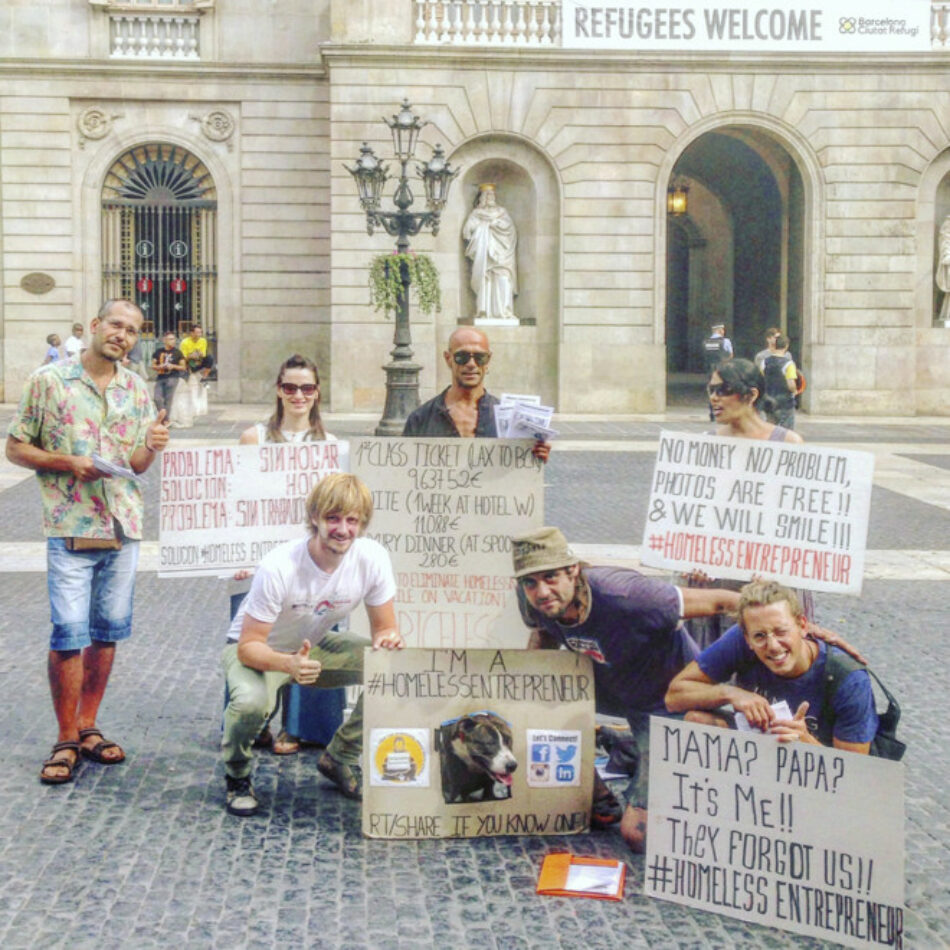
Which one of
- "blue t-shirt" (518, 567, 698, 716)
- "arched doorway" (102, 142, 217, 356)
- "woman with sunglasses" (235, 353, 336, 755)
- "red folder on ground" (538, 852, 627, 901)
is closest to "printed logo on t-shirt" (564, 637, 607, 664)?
"blue t-shirt" (518, 567, 698, 716)

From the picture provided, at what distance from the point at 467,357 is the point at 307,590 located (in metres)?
1.61

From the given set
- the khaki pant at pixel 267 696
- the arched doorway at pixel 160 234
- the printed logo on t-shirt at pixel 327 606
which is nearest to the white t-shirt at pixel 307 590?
the printed logo on t-shirt at pixel 327 606

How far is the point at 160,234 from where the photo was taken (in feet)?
92.2

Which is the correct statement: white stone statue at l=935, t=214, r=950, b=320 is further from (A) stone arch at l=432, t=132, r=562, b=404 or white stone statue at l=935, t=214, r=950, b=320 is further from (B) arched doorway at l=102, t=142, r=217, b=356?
(B) arched doorway at l=102, t=142, r=217, b=356

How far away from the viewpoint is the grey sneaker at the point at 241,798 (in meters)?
5.52

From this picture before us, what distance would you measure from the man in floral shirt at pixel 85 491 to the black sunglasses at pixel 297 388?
570mm

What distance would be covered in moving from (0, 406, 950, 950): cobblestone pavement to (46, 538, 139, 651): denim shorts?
0.58 m

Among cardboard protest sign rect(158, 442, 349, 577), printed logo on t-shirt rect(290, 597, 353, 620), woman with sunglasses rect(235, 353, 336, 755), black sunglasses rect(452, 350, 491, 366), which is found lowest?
printed logo on t-shirt rect(290, 597, 353, 620)

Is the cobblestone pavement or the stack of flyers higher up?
the stack of flyers

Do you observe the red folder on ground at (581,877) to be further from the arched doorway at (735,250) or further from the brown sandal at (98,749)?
the arched doorway at (735,250)

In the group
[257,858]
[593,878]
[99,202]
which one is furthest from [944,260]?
[257,858]

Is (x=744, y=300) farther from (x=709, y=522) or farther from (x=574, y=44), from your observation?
(x=709, y=522)

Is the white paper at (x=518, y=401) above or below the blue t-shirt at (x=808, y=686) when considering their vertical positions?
above

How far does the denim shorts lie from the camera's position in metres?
5.93
